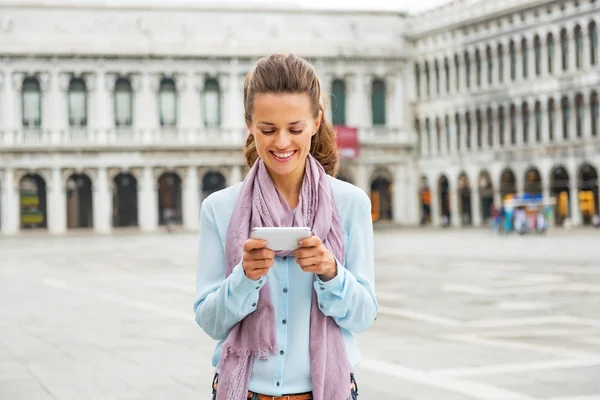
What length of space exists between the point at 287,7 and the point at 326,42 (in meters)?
4.94

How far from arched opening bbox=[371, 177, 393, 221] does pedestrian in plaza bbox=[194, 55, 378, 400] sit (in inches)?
2784

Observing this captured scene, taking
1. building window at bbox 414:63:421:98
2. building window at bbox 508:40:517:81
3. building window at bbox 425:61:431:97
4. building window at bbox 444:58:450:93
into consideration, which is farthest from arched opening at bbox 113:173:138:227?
building window at bbox 508:40:517:81

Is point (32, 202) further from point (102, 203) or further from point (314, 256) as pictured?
point (314, 256)

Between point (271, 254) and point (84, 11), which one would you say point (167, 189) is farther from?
point (271, 254)

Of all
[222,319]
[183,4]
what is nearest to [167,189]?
[183,4]

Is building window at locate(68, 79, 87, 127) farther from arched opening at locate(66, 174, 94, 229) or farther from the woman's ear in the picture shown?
the woman's ear

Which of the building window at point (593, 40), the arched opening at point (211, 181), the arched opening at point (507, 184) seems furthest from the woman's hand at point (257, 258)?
the arched opening at point (211, 181)

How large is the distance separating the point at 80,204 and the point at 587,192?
34.8 metres

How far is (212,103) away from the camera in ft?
235

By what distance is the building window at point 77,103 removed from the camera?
69.1 metres

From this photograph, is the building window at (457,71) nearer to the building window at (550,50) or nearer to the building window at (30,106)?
the building window at (550,50)

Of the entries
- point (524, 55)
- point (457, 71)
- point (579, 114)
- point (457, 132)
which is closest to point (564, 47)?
point (524, 55)

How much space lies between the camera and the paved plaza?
8859mm

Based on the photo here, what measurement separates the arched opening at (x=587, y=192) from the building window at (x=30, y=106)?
114ft
